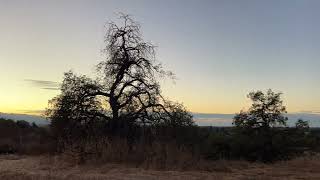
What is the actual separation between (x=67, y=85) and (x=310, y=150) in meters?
15.6

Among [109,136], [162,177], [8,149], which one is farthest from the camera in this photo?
[8,149]

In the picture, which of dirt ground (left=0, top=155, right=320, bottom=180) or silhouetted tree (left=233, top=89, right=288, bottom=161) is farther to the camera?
silhouetted tree (left=233, top=89, right=288, bottom=161)

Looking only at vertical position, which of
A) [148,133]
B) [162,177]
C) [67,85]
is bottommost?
[162,177]

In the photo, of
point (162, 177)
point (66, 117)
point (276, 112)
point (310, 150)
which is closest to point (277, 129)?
point (276, 112)

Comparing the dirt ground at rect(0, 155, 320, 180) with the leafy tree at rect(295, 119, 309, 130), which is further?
the leafy tree at rect(295, 119, 309, 130)

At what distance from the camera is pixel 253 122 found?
31.4m

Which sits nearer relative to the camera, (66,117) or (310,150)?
(66,117)

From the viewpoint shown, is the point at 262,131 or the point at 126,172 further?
the point at 262,131

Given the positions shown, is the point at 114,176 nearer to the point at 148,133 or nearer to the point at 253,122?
the point at 148,133

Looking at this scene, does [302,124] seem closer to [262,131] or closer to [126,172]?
[262,131]

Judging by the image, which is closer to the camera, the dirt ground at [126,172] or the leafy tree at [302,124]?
the dirt ground at [126,172]

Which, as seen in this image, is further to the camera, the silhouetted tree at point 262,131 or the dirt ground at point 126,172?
the silhouetted tree at point 262,131

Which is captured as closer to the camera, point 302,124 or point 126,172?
point 126,172

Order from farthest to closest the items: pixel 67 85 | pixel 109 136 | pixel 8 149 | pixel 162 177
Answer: pixel 8 149 → pixel 67 85 → pixel 109 136 → pixel 162 177
